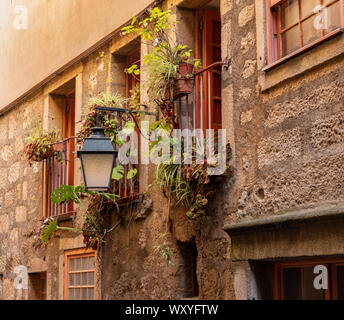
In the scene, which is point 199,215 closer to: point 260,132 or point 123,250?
point 260,132

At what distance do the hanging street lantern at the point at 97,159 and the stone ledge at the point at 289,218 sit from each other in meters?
1.23

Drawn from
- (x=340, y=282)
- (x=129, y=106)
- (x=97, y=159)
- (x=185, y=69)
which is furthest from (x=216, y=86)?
(x=340, y=282)

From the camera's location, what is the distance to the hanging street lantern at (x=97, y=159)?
20.1ft

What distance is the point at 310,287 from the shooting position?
5.20 m

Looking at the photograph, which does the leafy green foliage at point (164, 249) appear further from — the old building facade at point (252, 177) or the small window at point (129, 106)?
the small window at point (129, 106)

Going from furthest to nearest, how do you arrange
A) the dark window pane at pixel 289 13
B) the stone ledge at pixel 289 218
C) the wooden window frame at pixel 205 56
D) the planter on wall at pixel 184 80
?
the wooden window frame at pixel 205 56
the planter on wall at pixel 184 80
the dark window pane at pixel 289 13
the stone ledge at pixel 289 218

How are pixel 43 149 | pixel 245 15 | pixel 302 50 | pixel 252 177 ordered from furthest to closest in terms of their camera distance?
1. pixel 43 149
2. pixel 245 15
3. pixel 252 177
4. pixel 302 50

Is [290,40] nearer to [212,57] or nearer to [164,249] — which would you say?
[212,57]

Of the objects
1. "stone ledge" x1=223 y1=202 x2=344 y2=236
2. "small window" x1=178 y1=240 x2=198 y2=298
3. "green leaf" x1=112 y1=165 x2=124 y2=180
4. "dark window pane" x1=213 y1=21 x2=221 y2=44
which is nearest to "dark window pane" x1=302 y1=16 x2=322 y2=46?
"stone ledge" x1=223 y1=202 x2=344 y2=236

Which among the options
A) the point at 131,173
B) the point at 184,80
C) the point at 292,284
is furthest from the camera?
the point at 131,173

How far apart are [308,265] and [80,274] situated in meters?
3.90

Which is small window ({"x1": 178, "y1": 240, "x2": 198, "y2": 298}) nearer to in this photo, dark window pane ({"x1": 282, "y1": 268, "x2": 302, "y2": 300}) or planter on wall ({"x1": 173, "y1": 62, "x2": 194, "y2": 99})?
dark window pane ({"x1": 282, "y1": 268, "x2": 302, "y2": 300})

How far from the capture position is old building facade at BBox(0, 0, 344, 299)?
491 centimetres

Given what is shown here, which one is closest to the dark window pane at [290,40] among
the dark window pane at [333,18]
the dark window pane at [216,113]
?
the dark window pane at [333,18]
